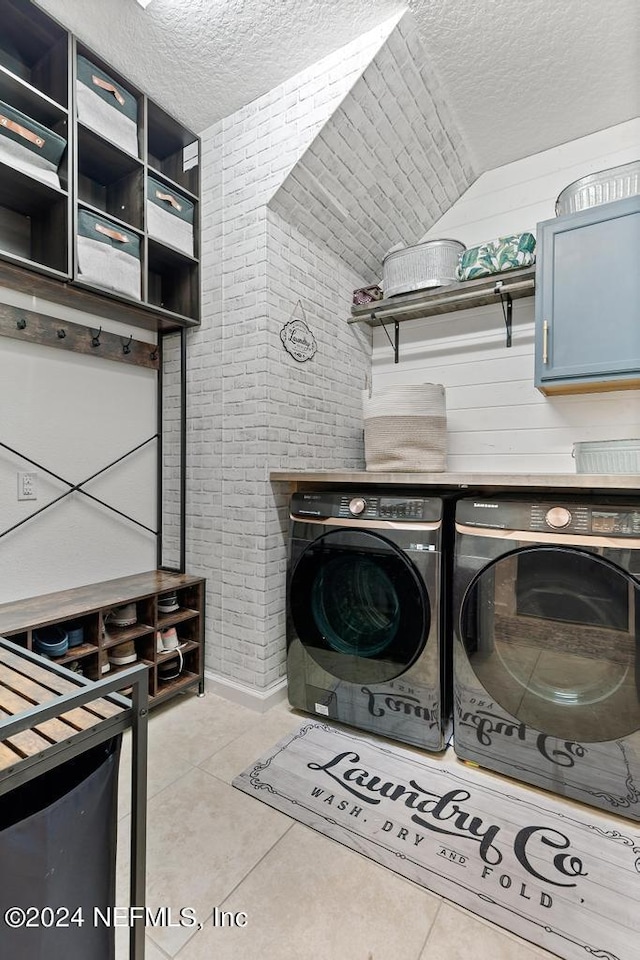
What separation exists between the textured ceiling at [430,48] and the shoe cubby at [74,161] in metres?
0.08

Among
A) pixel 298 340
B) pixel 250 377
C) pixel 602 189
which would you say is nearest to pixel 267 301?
pixel 298 340

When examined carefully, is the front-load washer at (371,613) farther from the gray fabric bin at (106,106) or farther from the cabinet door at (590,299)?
the gray fabric bin at (106,106)

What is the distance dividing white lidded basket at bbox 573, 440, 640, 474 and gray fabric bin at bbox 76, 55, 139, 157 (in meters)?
2.32

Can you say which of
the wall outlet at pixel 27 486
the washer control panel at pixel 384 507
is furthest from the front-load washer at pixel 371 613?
the wall outlet at pixel 27 486

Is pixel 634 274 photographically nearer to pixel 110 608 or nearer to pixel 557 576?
pixel 557 576

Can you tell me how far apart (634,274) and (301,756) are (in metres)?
2.31


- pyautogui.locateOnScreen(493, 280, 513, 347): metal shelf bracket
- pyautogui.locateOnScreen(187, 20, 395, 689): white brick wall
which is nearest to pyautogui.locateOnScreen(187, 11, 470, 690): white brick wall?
pyautogui.locateOnScreen(187, 20, 395, 689): white brick wall

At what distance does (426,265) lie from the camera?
7.87 ft

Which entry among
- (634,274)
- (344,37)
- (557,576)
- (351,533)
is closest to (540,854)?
(557,576)

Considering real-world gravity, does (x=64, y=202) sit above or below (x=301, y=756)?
above

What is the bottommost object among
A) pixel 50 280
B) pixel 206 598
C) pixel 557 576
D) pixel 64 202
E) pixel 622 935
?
pixel 622 935

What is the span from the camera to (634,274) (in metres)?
1.88

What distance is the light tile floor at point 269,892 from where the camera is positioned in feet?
3.63

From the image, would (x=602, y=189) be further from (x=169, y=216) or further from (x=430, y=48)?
(x=169, y=216)
